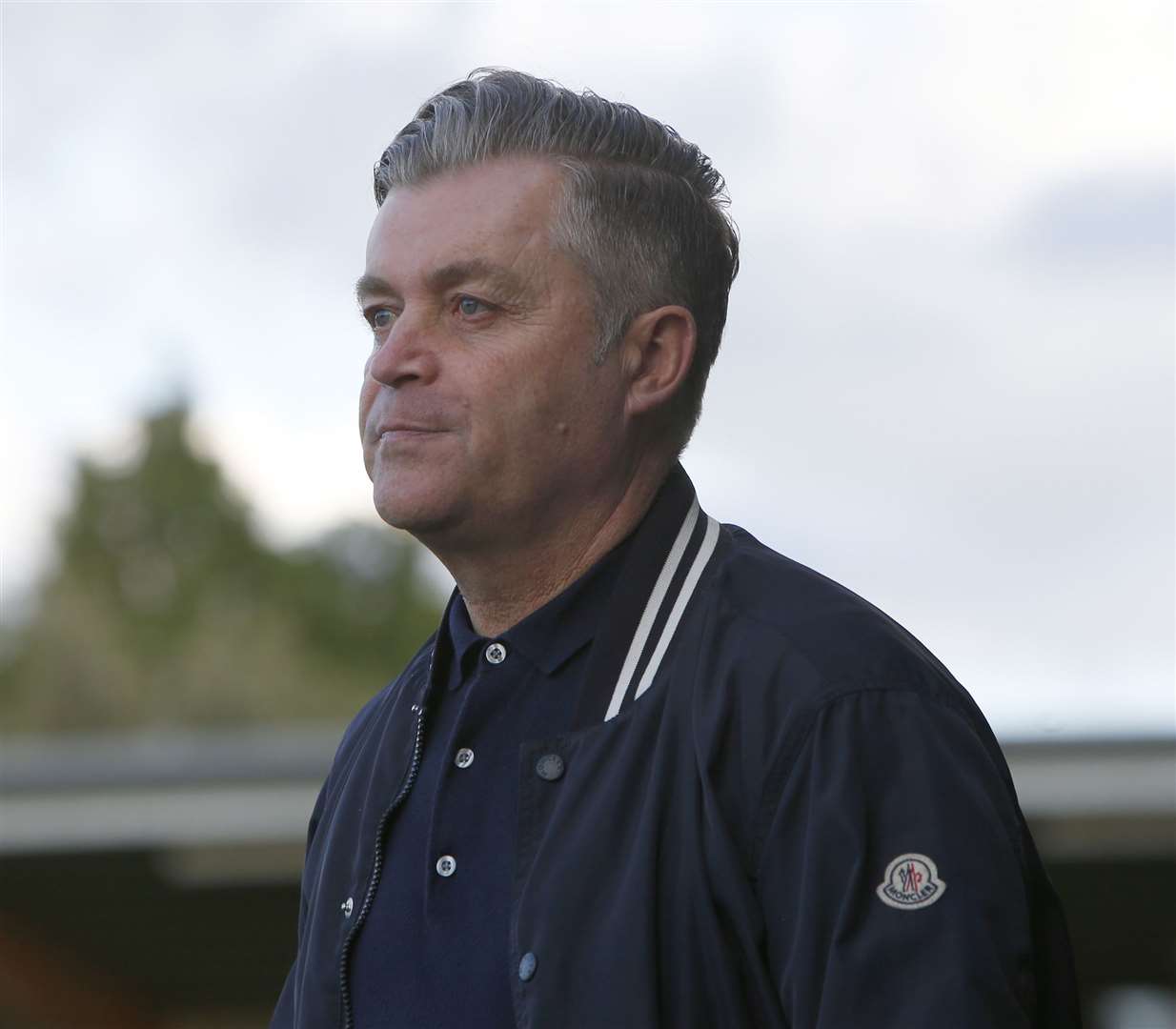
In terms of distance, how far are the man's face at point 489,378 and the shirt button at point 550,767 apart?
36 cm

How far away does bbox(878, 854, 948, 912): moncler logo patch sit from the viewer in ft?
5.74

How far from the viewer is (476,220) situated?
2295 millimetres

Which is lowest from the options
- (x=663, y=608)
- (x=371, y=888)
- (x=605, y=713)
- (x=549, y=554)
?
(x=371, y=888)

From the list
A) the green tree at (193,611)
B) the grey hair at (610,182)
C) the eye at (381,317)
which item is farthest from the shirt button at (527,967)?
the green tree at (193,611)

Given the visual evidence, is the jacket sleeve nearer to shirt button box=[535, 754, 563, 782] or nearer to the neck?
shirt button box=[535, 754, 563, 782]

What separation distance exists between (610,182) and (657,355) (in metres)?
0.24

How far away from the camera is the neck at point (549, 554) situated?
2.31m

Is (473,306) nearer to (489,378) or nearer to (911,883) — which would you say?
(489,378)

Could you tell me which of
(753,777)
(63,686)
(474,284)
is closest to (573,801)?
(753,777)

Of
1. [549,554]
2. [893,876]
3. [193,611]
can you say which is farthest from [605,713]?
[193,611]

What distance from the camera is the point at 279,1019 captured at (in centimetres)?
248

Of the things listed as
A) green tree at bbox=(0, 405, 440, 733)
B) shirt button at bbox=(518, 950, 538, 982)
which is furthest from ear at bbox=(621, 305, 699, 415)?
green tree at bbox=(0, 405, 440, 733)

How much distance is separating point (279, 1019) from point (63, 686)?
161 ft

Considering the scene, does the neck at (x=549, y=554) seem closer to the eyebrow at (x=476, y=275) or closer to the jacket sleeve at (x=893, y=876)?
the eyebrow at (x=476, y=275)
